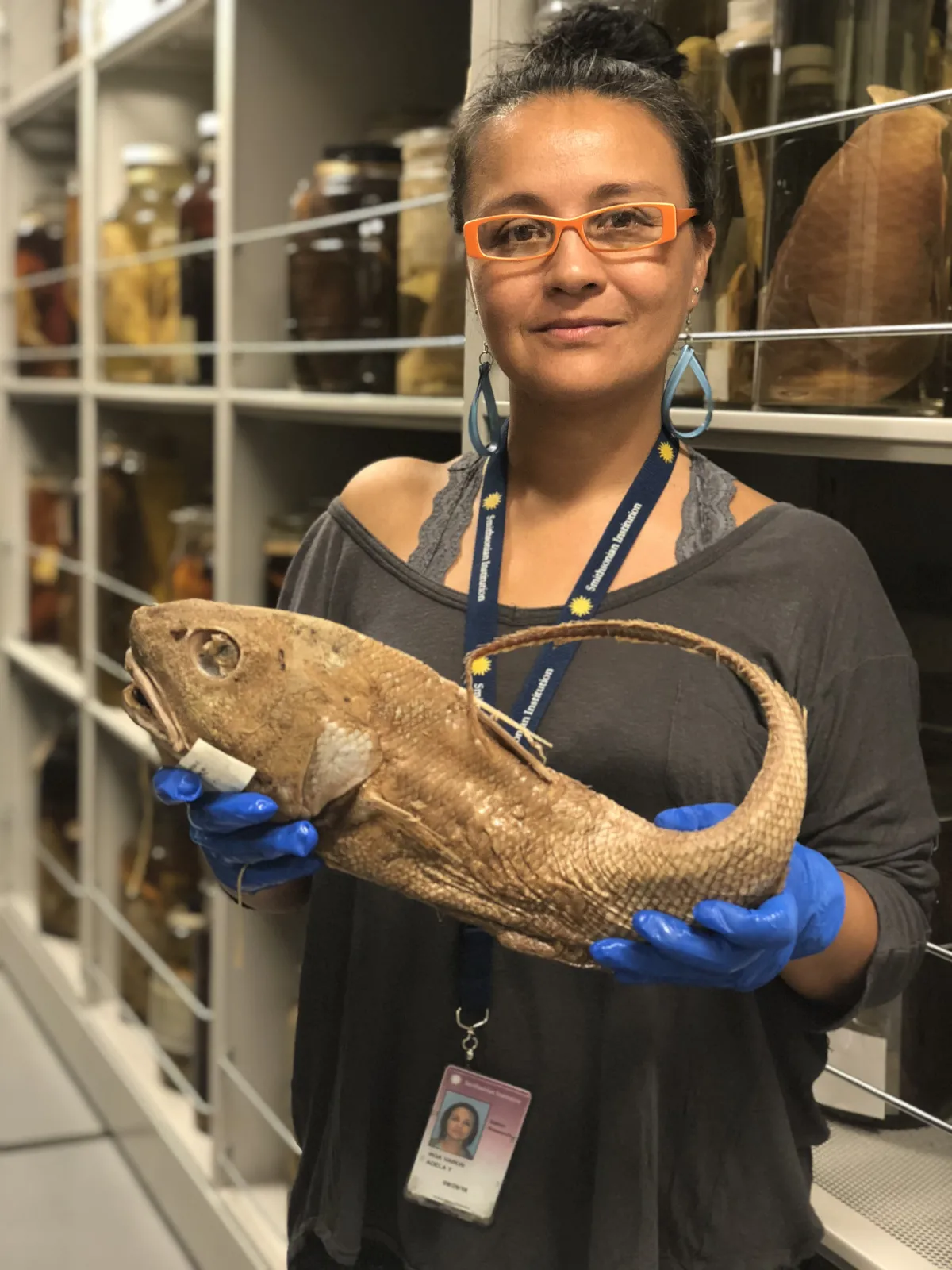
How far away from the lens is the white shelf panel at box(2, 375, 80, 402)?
2430 mm

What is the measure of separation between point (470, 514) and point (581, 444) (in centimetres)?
12

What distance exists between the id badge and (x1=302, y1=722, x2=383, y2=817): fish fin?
27 cm

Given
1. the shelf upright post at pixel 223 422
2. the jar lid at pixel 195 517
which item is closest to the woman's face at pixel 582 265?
the shelf upright post at pixel 223 422

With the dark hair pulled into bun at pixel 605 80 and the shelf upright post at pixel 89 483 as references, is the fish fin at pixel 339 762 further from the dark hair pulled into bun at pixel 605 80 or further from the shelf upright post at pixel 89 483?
the shelf upright post at pixel 89 483

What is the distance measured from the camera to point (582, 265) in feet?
2.81

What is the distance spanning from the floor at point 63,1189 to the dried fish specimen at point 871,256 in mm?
1610

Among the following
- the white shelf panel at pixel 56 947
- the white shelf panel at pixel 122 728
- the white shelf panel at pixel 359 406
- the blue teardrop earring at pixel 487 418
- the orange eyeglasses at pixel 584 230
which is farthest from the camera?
the white shelf panel at pixel 56 947

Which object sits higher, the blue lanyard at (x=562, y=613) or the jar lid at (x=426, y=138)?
the jar lid at (x=426, y=138)

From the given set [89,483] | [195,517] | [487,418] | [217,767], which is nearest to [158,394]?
[195,517]

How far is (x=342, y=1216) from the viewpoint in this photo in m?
1.01

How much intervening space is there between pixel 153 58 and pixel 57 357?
61 cm

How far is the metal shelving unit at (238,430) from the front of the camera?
1.26 metres

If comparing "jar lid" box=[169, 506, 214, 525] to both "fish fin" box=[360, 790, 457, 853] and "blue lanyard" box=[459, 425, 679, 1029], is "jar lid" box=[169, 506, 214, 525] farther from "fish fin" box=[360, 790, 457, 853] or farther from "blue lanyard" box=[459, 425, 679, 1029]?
"fish fin" box=[360, 790, 457, 853]

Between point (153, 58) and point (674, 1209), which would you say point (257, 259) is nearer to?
point (153, 58)
